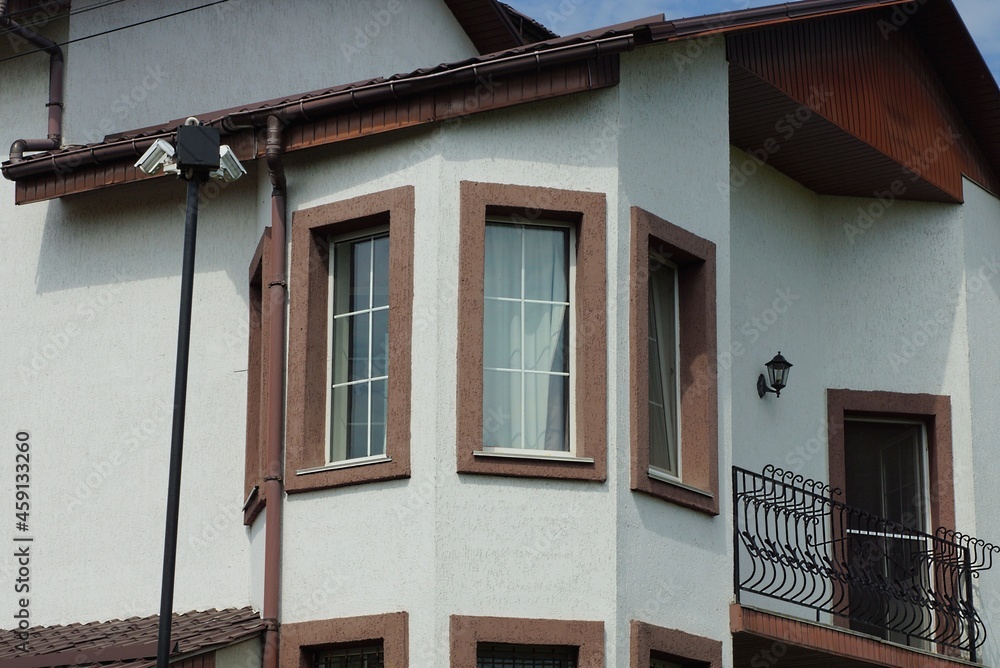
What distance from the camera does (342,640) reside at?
1229 cm

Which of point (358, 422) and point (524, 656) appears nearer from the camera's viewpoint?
point (524, 656)

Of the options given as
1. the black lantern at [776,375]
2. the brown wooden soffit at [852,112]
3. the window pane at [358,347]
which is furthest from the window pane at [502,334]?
the black lantern at [776,375]

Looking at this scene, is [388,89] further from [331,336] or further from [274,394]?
[274,394]

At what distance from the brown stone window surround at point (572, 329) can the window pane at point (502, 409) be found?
29 cm

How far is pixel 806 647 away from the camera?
555 inches

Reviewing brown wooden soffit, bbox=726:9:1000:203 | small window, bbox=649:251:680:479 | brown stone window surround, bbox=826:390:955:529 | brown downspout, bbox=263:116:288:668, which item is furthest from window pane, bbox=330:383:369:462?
brown stone window surround, bbox=826:390:955:529

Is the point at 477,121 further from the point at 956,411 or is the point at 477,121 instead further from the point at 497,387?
the point at 956,411

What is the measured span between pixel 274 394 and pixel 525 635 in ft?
9.16

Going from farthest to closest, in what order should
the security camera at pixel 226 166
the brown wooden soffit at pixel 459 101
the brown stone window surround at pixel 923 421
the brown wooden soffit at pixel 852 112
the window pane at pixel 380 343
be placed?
the brown stone window surround at pixel 923 421, the brown wooden soffit at pixel 852 112, the window pane at pixel 380 343, the brown wooden soffit at pixel 459 101, the security camera at pixel 226 166

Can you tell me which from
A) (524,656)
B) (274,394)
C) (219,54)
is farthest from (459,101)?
(219,54)

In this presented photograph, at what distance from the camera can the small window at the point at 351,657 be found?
12352mm

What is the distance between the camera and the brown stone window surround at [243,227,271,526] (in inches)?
532

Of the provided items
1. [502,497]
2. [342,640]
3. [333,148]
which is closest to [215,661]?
[342,640]

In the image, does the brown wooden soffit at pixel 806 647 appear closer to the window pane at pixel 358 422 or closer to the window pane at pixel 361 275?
the window pane at pixel 358 422
